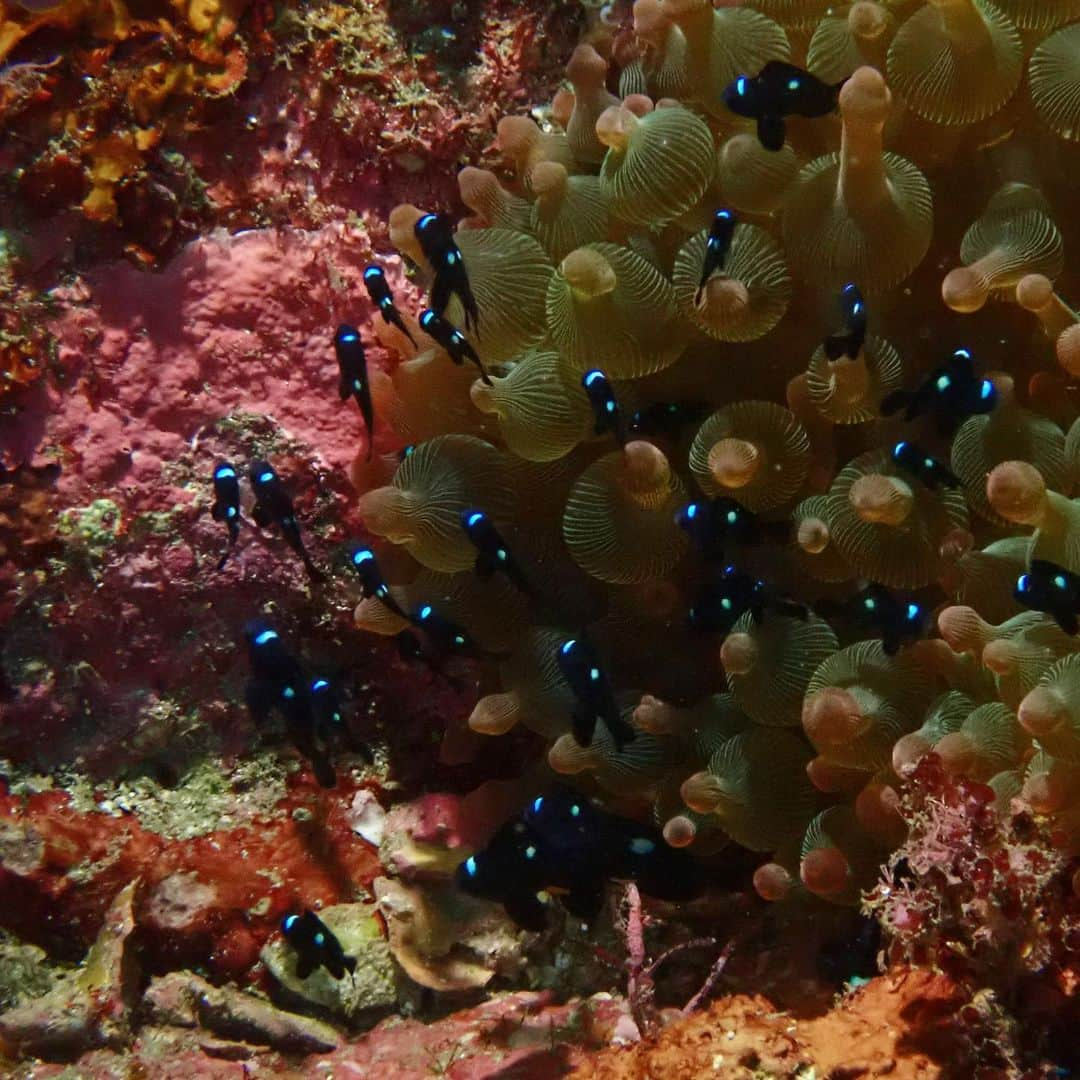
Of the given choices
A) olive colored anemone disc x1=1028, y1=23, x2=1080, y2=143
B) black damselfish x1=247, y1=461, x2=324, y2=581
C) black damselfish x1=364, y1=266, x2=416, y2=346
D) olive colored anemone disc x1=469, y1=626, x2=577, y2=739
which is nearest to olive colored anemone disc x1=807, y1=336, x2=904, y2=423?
olive colored anemone disc x1=1028, y1=23, x2=1080, y2=143

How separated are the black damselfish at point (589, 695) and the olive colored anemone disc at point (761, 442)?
60 cm

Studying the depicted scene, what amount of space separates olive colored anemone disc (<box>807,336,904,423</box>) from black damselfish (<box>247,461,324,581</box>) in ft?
5.38

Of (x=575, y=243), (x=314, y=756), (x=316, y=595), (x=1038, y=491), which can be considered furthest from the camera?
(x=316, y=595)

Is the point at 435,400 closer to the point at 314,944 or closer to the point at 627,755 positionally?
the point at 627,755

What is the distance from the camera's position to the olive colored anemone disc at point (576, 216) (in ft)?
9.36

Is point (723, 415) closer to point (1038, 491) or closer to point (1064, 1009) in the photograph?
point (1038, 491)

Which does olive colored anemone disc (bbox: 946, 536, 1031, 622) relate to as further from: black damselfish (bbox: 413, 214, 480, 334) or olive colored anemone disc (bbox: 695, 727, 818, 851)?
black damselfish (bbox: 413, 214, 480, 334)

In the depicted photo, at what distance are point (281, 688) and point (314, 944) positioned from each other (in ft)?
2.72

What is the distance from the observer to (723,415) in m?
2.62

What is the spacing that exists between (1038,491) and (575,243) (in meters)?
1.46

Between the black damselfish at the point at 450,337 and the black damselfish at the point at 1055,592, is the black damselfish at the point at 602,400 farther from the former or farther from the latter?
the black damselfish at the point at 1055,592

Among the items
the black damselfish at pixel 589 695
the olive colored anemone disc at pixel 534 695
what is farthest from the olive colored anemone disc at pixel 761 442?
the olive colored anemone disc at pixel 534 695

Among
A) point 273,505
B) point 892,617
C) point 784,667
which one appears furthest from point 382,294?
point 892,617

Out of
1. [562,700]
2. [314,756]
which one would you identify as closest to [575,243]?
[562,700]
